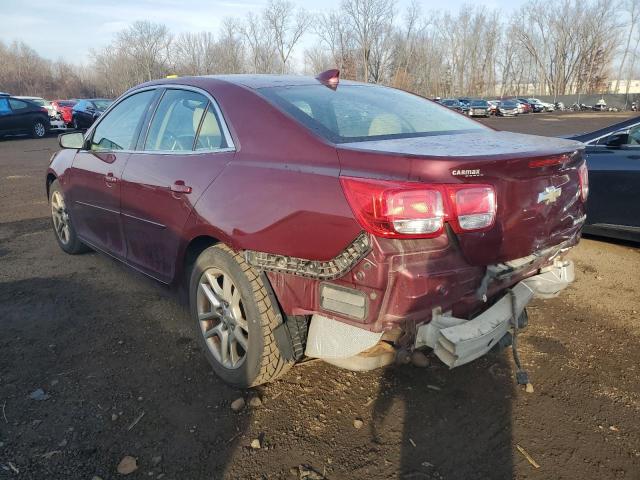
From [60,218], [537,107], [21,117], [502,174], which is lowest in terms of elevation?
[537,107]

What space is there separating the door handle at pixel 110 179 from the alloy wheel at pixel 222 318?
121 centimetres

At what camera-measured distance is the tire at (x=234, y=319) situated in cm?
244

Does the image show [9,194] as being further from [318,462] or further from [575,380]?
[575,380]

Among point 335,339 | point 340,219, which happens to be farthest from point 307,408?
point 340,219

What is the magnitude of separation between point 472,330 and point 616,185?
3.33 m

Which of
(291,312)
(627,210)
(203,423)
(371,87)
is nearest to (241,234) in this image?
(291,312)

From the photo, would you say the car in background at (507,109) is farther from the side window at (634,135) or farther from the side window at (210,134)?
the side window at (210,134)

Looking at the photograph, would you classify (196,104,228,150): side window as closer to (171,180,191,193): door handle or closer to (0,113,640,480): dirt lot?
(171,180,191,193): door handle

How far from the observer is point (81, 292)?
4008 millimetres

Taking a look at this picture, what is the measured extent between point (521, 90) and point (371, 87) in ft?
306

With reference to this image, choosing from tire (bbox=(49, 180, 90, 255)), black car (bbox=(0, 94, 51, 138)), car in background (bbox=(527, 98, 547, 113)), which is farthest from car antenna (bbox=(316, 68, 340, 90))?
car in background (bbox=(527, 98, 547, 113))

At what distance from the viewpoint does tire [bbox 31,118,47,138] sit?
1977cm

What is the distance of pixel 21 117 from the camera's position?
19.1m

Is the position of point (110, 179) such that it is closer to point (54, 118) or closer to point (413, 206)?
point (413, 206)
